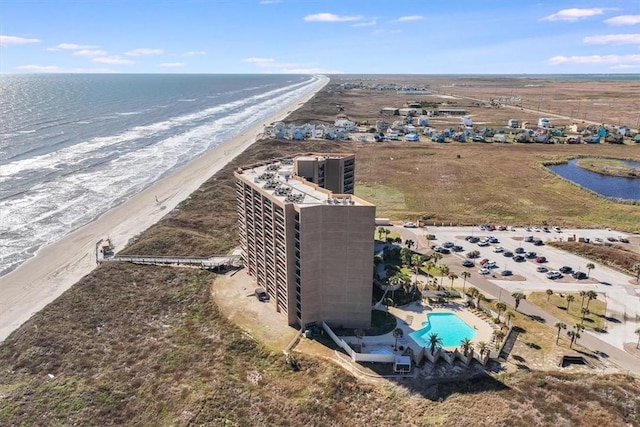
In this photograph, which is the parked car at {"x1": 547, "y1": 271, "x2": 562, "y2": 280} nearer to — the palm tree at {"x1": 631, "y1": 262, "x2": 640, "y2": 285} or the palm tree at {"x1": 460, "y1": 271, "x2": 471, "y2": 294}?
the palm tree at {"x1": 631, "y1": 262, "x2": 640, "y2": 285}

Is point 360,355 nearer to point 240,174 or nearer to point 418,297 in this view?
point 418,297

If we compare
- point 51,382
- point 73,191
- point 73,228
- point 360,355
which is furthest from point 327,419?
point 73,191

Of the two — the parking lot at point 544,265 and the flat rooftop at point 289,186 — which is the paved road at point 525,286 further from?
the flat rooftop at point 289,186

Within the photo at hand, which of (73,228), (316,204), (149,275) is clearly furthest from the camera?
(73,228)

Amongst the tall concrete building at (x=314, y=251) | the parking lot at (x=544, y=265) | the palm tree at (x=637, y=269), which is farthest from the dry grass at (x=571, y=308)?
the tall concrete building at (x=314, y=251)

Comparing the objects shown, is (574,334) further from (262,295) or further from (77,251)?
(77,251)
